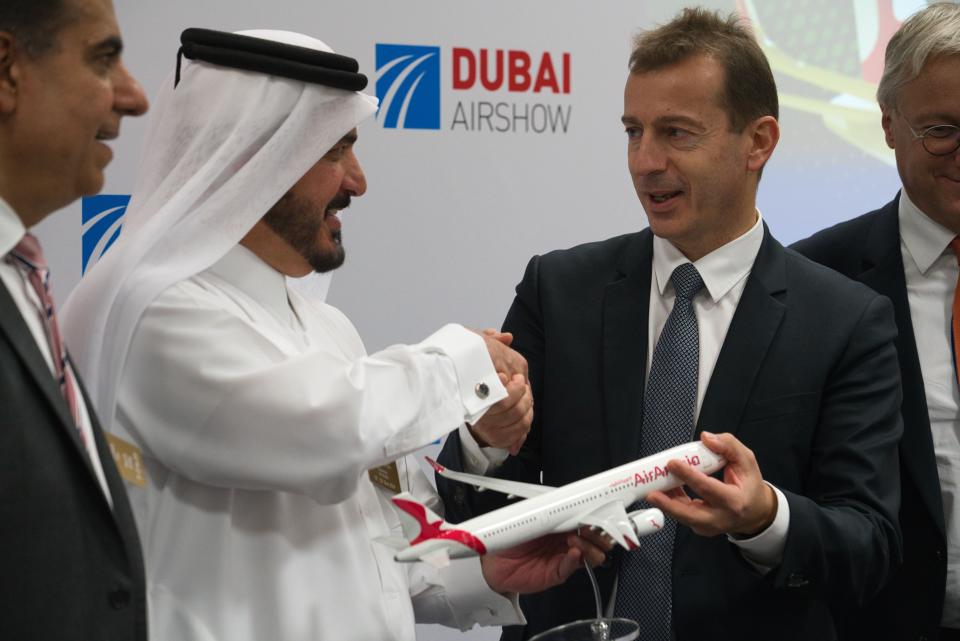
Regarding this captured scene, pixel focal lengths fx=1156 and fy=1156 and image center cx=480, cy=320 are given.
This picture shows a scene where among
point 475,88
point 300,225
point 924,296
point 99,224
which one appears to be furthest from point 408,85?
point 924,296

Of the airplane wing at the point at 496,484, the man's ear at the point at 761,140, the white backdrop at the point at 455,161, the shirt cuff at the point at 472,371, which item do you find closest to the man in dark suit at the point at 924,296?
the man's ear at the point at 761,140

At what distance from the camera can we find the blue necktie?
2352 mm

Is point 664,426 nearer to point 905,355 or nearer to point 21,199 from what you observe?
point 905,355

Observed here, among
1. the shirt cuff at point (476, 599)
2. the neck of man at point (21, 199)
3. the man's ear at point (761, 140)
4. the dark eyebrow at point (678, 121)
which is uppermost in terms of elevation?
the dark eyebrow at point (678, 121)

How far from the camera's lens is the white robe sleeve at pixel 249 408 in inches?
76.2

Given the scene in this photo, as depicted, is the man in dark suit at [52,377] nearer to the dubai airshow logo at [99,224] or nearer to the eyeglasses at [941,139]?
the eyeglasses at [941,139]

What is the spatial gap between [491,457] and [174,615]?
0.74 m

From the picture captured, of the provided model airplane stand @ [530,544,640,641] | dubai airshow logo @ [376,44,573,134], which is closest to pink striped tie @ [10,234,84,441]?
model airplane stand @ [530,544,640,641]

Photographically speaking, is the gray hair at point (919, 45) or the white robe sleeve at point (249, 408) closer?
the white robe sleeve at point (249, 408)

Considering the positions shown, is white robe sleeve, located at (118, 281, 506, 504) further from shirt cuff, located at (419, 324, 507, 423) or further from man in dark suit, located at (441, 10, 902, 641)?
man in dark suit, located at (441, 10, 902, 641)

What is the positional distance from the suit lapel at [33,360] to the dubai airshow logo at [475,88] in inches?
101

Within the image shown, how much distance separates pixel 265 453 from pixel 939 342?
5.70 feet

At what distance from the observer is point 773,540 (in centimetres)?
222

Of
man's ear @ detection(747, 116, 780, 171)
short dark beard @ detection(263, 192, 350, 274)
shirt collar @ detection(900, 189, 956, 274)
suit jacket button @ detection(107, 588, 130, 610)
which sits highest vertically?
man's ear @ detection(747, 116, 780, 171)
